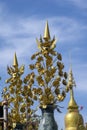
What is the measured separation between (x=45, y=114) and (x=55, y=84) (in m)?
1.33

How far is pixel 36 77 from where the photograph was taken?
2005 cm

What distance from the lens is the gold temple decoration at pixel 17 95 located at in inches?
894

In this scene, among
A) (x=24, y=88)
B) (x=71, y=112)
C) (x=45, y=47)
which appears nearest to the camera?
(x=45, y=47)

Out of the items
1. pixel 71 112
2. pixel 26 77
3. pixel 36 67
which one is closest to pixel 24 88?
pixel 26 77

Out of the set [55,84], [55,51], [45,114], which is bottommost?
[45,114]

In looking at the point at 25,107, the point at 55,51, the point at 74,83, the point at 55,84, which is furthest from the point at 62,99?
the point at 74,83

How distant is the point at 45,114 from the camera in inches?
758

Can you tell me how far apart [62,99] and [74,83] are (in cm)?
767

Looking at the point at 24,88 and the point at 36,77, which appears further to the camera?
the point at 24,88

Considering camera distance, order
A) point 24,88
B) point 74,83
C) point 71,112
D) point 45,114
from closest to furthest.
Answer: point 45,114, point 24,88, point 74,83, point 71,112

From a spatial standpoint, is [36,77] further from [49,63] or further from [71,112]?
[71,112]

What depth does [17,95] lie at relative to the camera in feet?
78.8

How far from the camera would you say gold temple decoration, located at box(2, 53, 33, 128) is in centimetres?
2272

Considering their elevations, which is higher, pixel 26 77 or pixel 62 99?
pixel 26 77
